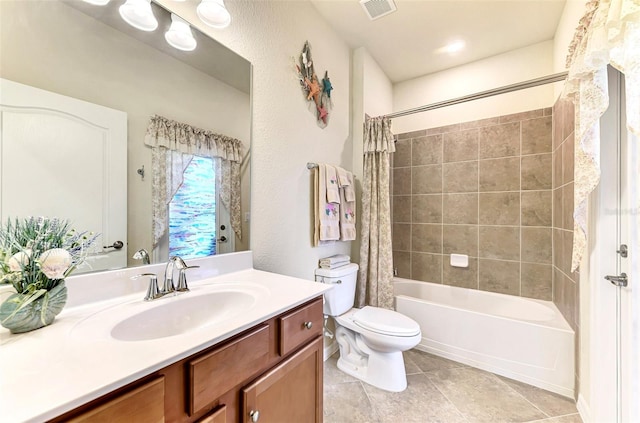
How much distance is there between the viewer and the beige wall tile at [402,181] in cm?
283

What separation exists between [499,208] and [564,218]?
1.88 ft

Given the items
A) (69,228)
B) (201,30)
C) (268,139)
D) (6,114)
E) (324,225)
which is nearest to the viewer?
(6,114)

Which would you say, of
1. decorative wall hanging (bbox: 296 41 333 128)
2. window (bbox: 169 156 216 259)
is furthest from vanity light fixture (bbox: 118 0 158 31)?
decorative wall hanging (bbox: 296 41 333 128)

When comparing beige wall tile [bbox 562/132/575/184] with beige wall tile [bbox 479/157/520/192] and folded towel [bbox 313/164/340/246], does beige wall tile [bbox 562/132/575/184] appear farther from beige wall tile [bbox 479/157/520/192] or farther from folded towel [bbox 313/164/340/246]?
folded towel [bbox 313/164/340/246]

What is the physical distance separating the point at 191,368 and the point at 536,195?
2.79 metres

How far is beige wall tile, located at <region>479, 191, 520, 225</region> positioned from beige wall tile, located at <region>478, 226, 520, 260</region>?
65 mm

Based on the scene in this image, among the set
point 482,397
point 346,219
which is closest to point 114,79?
point 346,219

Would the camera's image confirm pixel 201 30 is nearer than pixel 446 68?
Yes

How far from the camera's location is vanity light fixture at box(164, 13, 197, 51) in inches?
42.5

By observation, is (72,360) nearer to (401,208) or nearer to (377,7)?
(377,7)

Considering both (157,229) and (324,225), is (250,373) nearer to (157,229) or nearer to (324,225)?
(157,229)

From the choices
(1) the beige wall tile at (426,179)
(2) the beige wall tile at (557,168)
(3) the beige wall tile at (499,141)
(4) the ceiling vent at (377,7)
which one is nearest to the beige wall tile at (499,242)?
(2) the beige wall tile at (557,168)

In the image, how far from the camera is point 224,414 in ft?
2.27

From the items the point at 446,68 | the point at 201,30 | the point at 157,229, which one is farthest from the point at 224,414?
the point at 446,68
